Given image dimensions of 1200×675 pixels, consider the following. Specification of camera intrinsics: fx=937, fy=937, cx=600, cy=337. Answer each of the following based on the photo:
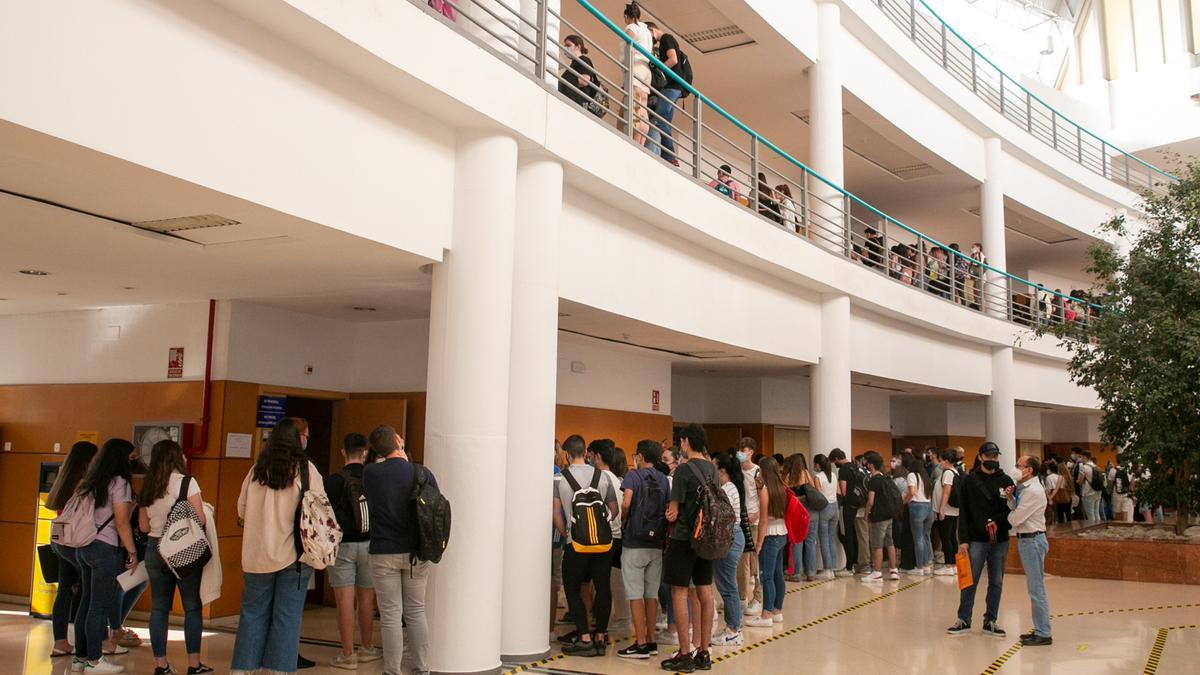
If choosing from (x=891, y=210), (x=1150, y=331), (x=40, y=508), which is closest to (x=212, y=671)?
(x=40, y=508)

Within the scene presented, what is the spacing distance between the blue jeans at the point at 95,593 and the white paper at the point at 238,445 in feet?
6.00

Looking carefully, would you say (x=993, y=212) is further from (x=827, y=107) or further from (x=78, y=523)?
(x=78, y=523)

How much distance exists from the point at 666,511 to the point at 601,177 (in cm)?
289

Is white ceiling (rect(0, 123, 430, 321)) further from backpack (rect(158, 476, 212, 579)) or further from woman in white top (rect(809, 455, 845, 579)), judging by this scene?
woman in white top (rect(809, 455, 845, 579))

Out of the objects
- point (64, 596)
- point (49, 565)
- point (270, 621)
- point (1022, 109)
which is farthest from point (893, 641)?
point (1022, 109)

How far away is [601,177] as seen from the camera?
26.3 feet

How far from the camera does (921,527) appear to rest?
12.8m


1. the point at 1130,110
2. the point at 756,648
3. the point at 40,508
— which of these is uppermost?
the point at 1130,110

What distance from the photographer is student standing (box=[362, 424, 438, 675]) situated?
620 centimetres

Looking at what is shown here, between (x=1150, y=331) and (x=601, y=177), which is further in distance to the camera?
(x=1150, y=331)

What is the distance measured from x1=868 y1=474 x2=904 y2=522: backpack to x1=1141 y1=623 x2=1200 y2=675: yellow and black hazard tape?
132 inches

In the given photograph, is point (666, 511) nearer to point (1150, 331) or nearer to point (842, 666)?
point (842, 666)

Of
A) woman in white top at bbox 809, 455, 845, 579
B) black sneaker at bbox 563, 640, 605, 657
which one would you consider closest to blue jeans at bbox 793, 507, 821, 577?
woman in white top at bbox 809, 455, 845, 579

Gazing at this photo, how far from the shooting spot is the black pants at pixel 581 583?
290 inches
